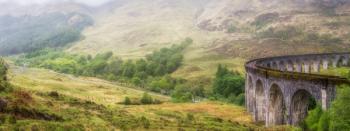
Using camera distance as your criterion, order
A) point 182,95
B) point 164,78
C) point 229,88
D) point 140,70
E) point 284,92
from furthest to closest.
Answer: point 140,70 → point 164,78 → point 182,95 → point 229,88 → point 284,92

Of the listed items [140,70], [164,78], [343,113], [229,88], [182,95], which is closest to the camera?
[343,113]

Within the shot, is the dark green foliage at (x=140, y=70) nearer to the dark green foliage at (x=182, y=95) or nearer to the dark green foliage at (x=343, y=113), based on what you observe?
the dark green foliage at (x=182, y=95)

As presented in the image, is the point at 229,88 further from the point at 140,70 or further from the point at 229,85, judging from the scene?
the point at 140,70

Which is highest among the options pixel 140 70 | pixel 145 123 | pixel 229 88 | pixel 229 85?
pixel 145 123

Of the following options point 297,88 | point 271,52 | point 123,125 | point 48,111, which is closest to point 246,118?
point 297,88

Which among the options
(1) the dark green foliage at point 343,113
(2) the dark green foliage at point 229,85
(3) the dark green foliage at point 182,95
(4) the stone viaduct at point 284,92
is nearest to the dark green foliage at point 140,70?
(3) the dark green foliage at point 182,95

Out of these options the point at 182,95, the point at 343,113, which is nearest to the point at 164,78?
the point at 182,95

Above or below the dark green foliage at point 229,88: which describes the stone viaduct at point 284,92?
above

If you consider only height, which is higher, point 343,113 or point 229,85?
point 343,113

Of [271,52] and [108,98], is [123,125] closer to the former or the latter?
[108,98]

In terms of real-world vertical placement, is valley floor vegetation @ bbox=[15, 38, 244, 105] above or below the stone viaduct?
below

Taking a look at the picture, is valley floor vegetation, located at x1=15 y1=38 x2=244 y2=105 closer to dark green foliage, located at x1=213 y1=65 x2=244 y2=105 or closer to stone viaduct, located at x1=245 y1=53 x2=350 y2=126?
dark green foliage, located at x1=213 y1=65 x2=244 y2=105

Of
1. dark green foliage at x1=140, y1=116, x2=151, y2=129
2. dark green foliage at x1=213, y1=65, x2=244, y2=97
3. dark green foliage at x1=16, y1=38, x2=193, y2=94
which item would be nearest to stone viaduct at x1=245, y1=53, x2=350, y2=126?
dark green foliage at x1=140, y1=116, x2=151, y2=129

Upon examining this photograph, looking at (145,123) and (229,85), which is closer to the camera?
(145,123)
